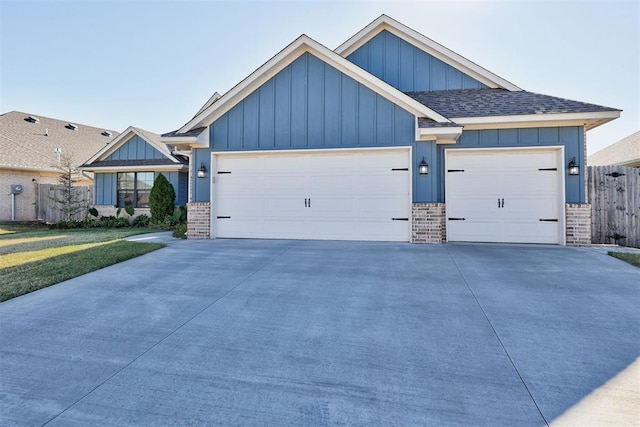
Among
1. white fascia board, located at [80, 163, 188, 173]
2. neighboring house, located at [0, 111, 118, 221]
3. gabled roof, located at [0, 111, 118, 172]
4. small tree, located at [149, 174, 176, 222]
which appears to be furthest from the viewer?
gabled roof, located at [0, 111, 118, 172]

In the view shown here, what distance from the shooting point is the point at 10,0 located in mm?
7820

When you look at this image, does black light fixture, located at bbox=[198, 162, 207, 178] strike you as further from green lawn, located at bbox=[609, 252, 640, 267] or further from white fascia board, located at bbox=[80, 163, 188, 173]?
green lawn, located at bbox=[609, 252, 640, 267]

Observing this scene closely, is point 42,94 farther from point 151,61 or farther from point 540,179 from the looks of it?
point 540,179

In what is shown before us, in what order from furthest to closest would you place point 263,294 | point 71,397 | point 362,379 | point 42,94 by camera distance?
point 42,94 < point 263,294 < point 362,379 < point 71,397

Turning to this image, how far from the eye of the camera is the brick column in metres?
8.20

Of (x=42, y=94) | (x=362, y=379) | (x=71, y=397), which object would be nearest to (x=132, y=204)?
(x=42, y=94)

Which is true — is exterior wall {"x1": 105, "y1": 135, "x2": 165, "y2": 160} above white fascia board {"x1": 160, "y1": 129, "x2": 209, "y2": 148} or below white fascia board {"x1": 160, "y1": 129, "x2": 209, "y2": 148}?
above

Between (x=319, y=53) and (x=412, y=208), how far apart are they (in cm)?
436

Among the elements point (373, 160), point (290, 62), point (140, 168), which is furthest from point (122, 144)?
point (373, 160)

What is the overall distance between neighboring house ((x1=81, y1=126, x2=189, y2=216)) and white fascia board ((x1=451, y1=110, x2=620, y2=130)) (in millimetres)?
11362

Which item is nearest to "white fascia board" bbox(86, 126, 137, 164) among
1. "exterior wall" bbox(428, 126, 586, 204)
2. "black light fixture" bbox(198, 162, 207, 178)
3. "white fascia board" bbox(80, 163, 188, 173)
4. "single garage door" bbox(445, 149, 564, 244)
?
"white fascia board" bbox(80, 163, 188, 173)

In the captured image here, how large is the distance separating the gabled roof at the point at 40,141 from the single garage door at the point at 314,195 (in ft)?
42.6

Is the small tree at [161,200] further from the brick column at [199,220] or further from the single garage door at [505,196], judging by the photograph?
the single garage door at [505,196]

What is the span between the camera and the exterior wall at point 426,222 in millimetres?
7180
